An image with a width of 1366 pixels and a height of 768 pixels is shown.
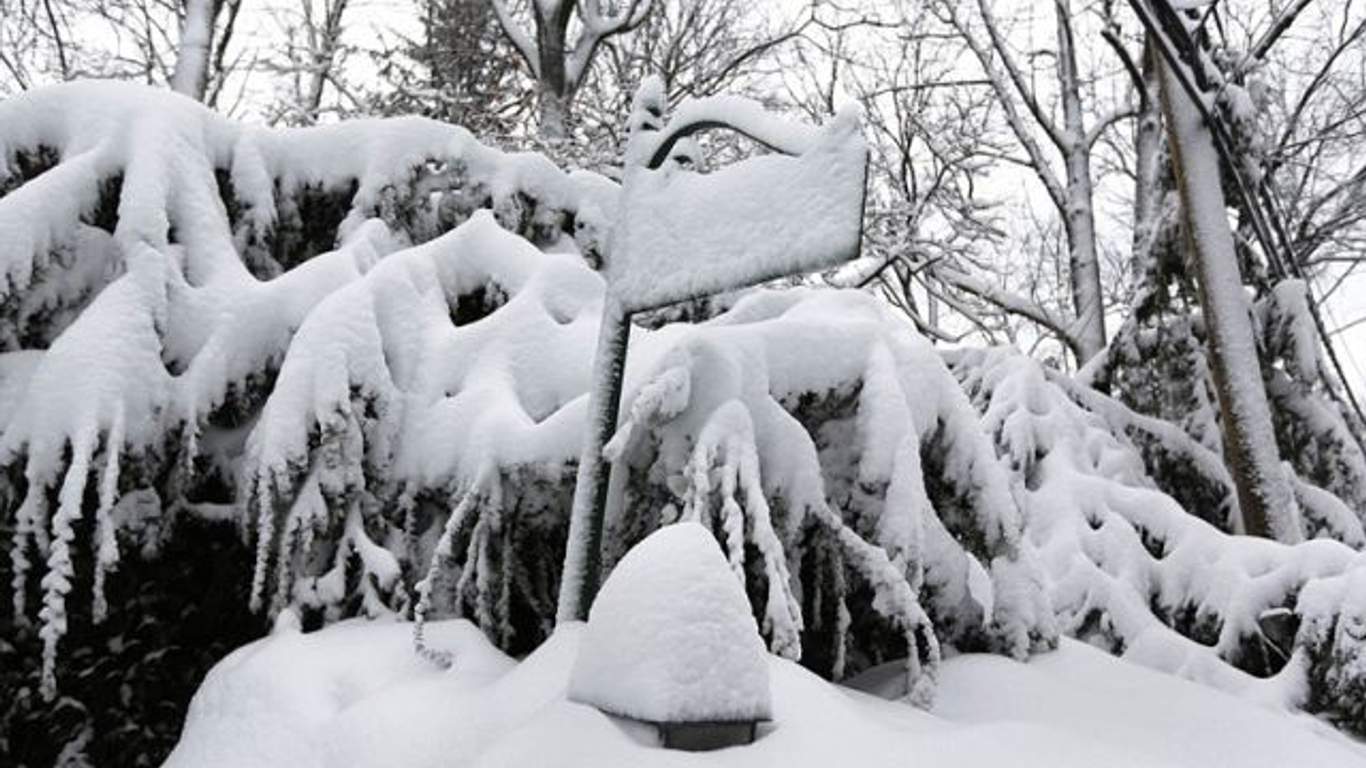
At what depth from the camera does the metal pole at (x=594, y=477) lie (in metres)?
2.31

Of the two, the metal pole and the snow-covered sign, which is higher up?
the snow-covered sign

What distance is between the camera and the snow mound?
1.60 meters

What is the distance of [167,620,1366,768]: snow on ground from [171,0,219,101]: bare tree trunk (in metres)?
8.08

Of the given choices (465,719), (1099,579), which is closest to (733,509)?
(465,719)

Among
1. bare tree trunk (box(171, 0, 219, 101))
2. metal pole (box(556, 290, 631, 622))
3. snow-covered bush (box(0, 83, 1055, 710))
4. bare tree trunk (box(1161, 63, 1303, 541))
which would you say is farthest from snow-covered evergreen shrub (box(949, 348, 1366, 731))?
bare tree trunk (box(171, 0, 219, 101))

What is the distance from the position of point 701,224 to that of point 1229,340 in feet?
15.5

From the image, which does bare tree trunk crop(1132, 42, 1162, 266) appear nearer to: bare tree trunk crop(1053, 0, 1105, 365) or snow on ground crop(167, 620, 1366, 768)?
bare tree trunk crop(1053, 0, 1105, 365)

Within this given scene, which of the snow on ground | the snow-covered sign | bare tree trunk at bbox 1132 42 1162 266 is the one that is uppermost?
bare tree trunk at bbox 1132 42 1162 266

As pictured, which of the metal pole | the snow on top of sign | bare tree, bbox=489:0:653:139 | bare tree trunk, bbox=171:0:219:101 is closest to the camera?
the snow on top of sign

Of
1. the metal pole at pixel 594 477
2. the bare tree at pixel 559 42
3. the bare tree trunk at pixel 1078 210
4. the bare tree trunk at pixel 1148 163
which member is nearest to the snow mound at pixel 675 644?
the metal pole at pixel 594 477

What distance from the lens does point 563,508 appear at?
2.78 meters

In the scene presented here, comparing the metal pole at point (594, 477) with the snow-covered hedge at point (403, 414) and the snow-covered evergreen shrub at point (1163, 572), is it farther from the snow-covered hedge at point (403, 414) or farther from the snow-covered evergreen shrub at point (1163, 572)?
the snow-covered evergreen shrub at point (1163, 572)

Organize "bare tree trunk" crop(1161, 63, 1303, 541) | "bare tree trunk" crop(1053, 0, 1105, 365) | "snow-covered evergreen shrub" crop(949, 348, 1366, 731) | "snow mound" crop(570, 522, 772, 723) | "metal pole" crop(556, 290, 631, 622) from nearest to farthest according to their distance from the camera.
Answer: "snow mound" crop(570, 522, 772, 723)
"metal pole" crop(556, 290, 631, 622)
"snow-covered evergreen shrub" crop(949, 348, 1366, 731)
"bare tree trunk" crop(1161, 63, 1303, 541)
"bare tree trunk" crop(1053, 0, 1105, 365)

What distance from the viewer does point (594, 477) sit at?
92.0 inches
